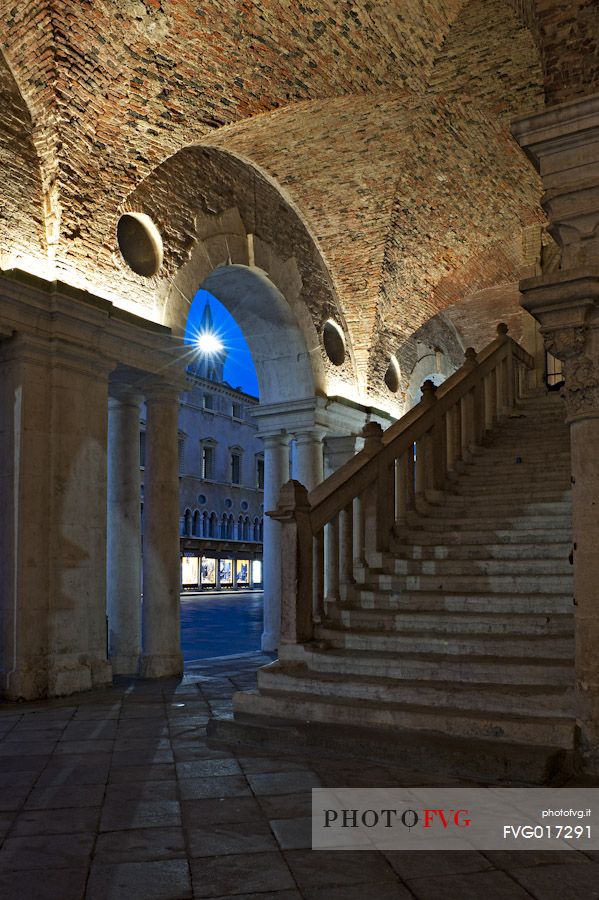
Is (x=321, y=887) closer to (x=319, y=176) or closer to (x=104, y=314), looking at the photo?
(x=104, y=314)

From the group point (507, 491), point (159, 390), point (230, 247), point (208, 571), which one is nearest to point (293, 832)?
point (507, 491)

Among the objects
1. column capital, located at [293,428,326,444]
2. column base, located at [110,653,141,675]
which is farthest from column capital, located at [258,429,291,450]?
column base, located at [110,653,141,675]

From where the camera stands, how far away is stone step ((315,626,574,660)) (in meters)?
5.61

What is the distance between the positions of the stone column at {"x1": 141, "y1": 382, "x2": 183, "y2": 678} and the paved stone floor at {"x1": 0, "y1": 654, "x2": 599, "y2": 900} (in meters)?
3.17

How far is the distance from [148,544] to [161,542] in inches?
6.6

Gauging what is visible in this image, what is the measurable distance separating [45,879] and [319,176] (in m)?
10.1

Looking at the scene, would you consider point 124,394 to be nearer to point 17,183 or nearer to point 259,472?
point 17,183

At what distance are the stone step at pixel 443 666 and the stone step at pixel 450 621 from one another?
346 mm

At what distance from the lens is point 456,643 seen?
594cm

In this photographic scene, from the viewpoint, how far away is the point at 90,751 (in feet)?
17.9

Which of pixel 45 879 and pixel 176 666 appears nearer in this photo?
pixel 45 879

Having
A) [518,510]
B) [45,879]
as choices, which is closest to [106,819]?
[45,879]

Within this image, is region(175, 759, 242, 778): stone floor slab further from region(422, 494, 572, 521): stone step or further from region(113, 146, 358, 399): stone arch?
region(113, 146, 358, 399): stone arch

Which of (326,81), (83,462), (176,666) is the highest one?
(326,81)
